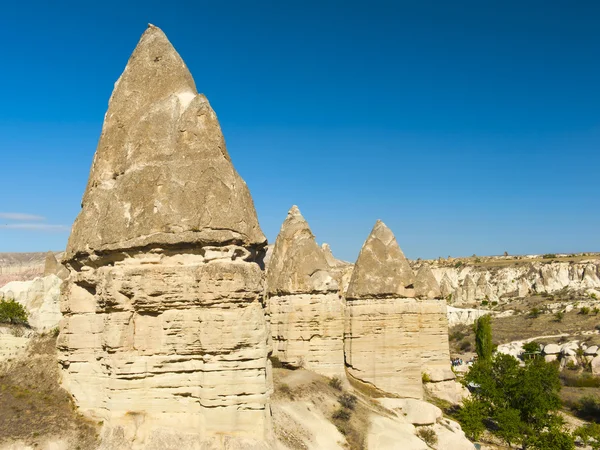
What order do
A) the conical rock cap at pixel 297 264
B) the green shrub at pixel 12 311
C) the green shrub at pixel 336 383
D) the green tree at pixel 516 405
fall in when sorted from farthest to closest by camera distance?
the green shrub at pixel 12 311
the green tree at pixel 516 405
the conical rock cap at pixel 297 264
the green shrub at pixel 336 383

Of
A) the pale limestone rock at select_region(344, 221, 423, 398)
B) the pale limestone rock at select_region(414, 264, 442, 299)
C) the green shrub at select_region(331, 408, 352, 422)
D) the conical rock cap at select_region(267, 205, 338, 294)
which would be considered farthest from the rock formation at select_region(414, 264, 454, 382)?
the green shrub at select_region(331, 408, 352, 422)

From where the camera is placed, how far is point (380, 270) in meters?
22.5

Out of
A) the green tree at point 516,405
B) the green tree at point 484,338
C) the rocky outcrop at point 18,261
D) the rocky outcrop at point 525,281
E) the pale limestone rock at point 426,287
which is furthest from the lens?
the rocky outcrop at point 18,261

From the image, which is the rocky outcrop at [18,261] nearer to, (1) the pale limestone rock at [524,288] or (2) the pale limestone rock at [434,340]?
(1) the pale limestone rock at [524,288]

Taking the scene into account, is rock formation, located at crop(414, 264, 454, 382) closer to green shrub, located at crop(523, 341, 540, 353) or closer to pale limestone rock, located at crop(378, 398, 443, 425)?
pale limestone rock, located at crop(378, 398, 443, 425)

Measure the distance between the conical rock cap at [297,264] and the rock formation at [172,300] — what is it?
31.2 feet

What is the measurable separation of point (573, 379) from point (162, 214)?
3593cm

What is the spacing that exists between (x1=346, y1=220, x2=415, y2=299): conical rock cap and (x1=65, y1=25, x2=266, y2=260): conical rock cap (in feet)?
37.6

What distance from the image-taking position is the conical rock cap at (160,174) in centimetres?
1063

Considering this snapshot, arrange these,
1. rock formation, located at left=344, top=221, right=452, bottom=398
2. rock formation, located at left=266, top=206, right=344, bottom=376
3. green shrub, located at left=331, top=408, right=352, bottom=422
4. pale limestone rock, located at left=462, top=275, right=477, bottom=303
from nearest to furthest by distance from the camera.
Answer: green shrub, located at left=331, top=408, right=352, bottom=422 → rock formation, located at left=266, top=206, right=344, bottom=376 → rock formation, located at left=344, top=221, right=452, bottom=398 → pale limestone rock, located at left=462, top=275, right=477, bottom=303

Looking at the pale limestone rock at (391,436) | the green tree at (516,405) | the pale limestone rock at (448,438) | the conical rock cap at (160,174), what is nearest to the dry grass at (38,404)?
the conical rock cap at (160,174)

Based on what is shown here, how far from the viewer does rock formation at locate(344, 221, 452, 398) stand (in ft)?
71.3

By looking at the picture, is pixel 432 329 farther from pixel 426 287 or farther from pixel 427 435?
pixel 427 435

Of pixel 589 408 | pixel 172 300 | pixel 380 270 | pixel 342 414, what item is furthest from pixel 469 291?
pixel 172 300
